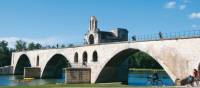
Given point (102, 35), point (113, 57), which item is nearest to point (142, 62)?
point (102, 35)

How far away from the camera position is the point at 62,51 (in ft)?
261

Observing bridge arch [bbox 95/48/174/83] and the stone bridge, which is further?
bridge arch [bbox 95/48/174/83]

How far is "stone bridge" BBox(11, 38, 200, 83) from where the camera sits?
153 ft

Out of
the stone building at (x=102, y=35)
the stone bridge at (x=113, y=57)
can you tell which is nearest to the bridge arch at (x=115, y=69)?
the stone bridge at (x=113, y=57)

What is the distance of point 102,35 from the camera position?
240ft

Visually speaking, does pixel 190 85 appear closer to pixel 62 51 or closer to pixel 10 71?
pixel 62 51

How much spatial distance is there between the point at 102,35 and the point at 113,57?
11214 millimetres

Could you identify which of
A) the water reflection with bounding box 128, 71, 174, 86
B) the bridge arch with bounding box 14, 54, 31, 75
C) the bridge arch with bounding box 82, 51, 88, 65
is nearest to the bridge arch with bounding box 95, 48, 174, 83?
the water reflection with bounding box 128, 71, 174, 86

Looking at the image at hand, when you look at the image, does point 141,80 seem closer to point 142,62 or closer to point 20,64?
point 20,64

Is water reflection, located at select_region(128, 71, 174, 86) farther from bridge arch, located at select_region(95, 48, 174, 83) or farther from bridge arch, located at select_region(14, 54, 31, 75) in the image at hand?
bridge arch, located at select_region(14, 54, 31, 75)

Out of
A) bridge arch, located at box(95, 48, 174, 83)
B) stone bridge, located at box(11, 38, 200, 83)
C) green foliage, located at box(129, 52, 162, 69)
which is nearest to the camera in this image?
stone bridge, located at box(11, 38, 200, 83)

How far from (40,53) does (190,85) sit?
200 feet

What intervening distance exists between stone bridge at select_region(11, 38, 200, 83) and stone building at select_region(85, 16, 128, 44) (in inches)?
144

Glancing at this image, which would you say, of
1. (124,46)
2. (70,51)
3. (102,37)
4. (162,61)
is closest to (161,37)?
(162,61)
